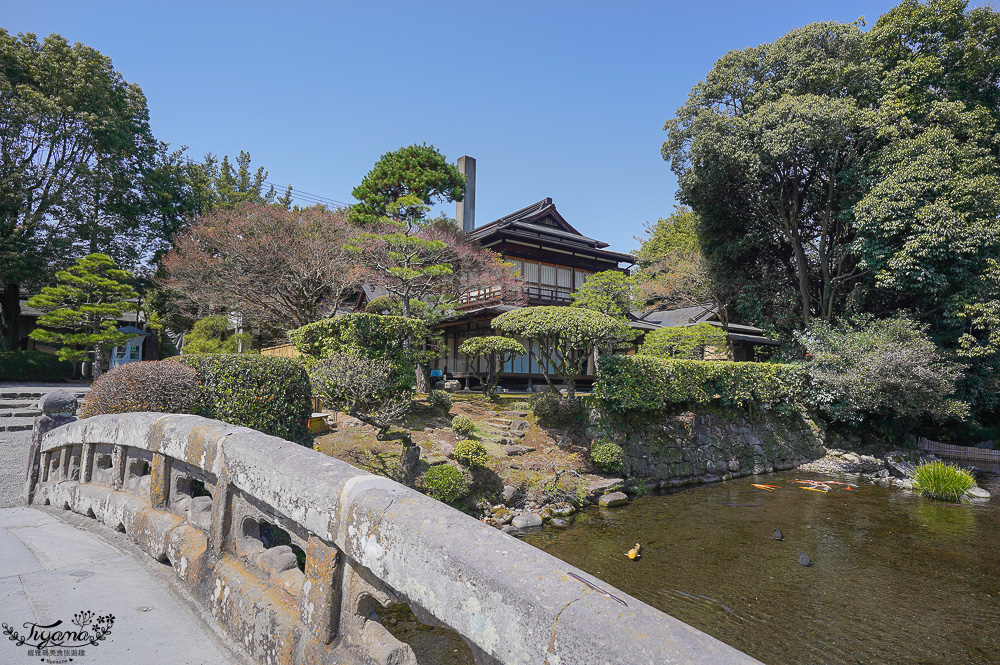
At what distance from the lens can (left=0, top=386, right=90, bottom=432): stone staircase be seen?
40.0ft

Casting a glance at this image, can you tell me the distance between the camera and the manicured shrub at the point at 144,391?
5309 millimetres

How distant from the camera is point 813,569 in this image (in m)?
8.17

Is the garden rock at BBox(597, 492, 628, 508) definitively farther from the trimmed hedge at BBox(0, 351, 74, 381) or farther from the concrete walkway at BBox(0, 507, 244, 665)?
the trimmed hedge at BBox(0, 351, 74, 381)

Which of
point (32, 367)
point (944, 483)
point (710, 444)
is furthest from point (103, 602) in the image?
point (32, 367)

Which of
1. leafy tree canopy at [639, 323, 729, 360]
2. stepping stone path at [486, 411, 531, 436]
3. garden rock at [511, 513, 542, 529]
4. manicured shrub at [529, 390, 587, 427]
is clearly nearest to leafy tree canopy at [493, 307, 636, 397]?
manicured shrub at [529, 390, 587, 427]

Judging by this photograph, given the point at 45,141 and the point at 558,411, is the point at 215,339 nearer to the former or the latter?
the point at 45,141

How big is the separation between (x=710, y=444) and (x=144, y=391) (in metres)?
15.4

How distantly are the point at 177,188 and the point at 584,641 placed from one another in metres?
34.8

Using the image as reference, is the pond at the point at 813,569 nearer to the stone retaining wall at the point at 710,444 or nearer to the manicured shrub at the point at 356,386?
the stone retaining wall at the point at 710,444

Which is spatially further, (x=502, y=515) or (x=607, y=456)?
(x=607, y=456)

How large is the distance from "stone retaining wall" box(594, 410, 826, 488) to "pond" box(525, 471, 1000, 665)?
4.59ft

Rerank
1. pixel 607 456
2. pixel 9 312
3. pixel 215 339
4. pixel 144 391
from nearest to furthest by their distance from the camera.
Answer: pixel 144 391 → pixel 607 456 → pixel 215 339 → pixel 9 312

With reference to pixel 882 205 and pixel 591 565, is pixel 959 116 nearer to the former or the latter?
pixel 882 205

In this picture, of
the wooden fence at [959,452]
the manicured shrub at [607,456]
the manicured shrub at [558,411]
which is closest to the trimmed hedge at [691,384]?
the manicured shrub at [558,411]
